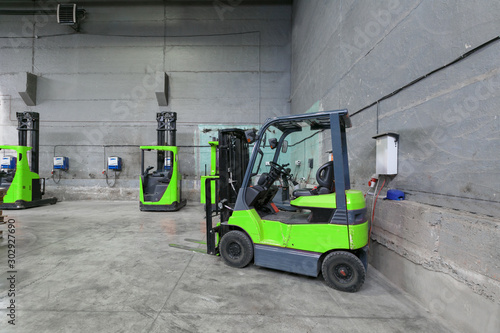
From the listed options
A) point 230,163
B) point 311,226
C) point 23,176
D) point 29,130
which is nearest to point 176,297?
point 311,226

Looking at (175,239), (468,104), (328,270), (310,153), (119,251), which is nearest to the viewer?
(468,104)

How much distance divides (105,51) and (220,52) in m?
5.19

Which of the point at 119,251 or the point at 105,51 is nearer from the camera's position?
the point at 119,251

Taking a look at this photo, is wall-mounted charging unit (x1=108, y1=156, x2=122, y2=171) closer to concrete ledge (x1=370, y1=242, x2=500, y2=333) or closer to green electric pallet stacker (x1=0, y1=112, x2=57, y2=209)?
green electric pallet stacker (x1=0, y1=112, x2=57, y2=209)

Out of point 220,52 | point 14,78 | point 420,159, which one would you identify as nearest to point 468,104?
point 420,159

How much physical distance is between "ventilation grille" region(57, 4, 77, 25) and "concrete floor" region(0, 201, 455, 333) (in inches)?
408

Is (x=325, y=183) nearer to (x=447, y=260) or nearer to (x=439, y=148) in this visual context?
(x=439, y=148)

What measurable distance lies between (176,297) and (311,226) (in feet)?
5.40

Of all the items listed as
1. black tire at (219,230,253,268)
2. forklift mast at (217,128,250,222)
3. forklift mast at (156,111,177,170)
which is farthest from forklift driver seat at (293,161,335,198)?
forklift mast at (156,111,177,170)

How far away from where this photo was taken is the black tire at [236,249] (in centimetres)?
301

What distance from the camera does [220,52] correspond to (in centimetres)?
1015

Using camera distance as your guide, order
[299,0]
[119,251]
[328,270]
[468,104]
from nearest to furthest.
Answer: [468,104] < [328,270] < [119,251] < [299,0]

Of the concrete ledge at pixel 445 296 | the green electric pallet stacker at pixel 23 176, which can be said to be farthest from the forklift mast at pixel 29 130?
the concrete ledge at pixel 445 296

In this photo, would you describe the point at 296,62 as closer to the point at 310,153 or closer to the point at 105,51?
the point at 310,153
